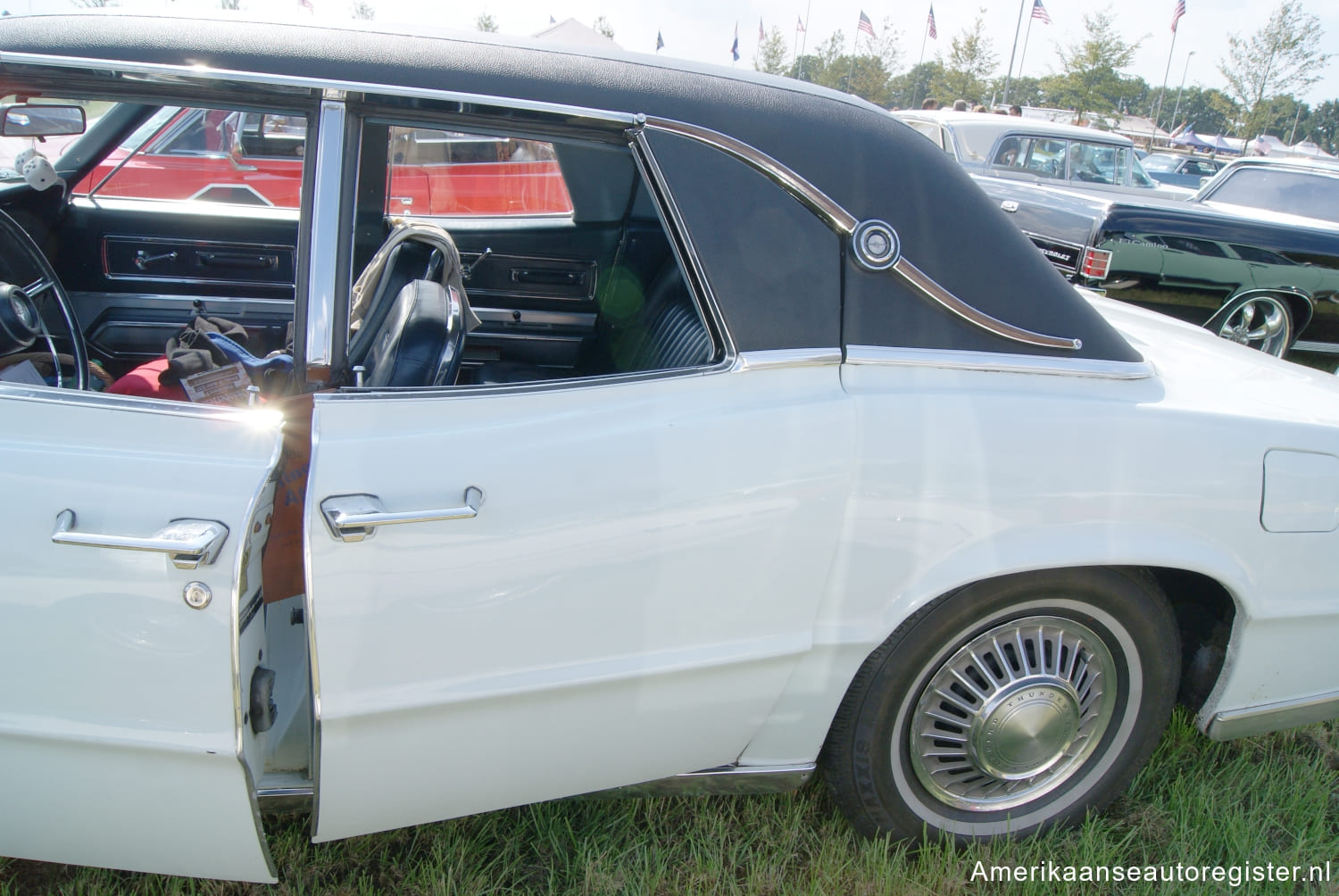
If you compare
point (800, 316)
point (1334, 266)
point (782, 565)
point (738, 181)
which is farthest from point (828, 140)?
point (1334, 266)

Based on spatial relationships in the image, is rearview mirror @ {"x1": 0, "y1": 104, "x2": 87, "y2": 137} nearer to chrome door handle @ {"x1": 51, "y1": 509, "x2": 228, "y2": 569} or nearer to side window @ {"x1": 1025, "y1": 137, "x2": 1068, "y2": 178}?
chrome door handle @ {"x1": 51, "y1": 509, "x2": 228, "y2": 569}

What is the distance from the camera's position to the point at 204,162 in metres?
3.28

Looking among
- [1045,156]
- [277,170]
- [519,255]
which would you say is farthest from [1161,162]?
[277,170]

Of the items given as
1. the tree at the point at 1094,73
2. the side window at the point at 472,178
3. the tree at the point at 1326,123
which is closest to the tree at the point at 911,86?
the tree at the point at 1094,73

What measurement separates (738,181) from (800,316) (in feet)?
0.88

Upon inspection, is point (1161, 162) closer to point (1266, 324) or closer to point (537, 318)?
point (1266, 324)

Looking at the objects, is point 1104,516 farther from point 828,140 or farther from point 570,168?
point 570,168

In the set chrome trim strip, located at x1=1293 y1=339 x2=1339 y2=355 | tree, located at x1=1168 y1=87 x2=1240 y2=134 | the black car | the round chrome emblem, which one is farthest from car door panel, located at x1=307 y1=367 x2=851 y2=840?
tree, located at x1=1168 y1=87 x2=1240 y2=134

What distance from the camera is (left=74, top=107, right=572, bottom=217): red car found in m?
2.82

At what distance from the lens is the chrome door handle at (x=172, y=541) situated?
4.23ft

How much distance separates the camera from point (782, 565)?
157cm

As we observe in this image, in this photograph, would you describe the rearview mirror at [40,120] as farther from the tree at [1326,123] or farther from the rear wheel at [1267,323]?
the tree at [1326,123]

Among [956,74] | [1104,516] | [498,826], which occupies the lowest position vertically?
[498,826]

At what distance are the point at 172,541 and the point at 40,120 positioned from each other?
1292 millimetres
